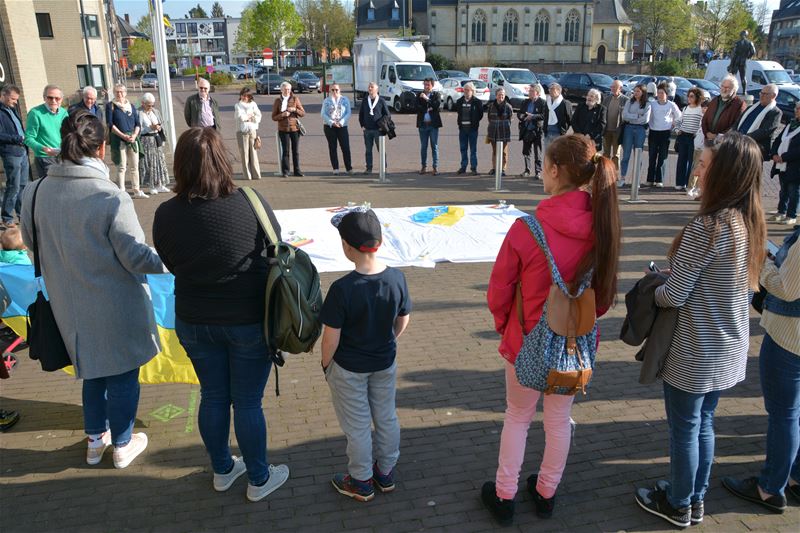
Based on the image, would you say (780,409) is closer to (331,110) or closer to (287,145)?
(331,110)

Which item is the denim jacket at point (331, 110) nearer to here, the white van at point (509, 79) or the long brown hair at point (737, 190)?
the long brown hair at point (737, 190)

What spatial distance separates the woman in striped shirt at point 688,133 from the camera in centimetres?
1139

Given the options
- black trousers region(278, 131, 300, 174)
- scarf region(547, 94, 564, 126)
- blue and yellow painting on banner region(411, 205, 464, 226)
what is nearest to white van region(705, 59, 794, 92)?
scarf region(547, 94, 564, 126)

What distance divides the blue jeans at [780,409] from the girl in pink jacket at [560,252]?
92 cm

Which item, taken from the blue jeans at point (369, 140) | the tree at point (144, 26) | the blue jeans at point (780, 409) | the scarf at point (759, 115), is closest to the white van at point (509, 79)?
the blue jeans at point (369, 140)

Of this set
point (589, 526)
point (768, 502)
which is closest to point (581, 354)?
point (589, 526)

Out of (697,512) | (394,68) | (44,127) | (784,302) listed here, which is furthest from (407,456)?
(394,68)

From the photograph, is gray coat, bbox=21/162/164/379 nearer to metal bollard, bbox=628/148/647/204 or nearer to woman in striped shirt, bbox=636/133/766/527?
woman in striped shirt, bbox=636/133/766/527

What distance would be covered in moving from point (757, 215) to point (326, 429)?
9.33 feet

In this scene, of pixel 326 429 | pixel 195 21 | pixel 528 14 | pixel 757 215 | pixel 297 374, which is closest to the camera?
pixel 757 215

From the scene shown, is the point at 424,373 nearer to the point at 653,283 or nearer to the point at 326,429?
the point at 326,429

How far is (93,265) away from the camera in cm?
336

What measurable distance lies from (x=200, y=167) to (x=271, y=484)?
5.99 feet

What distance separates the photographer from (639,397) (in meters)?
4.65
